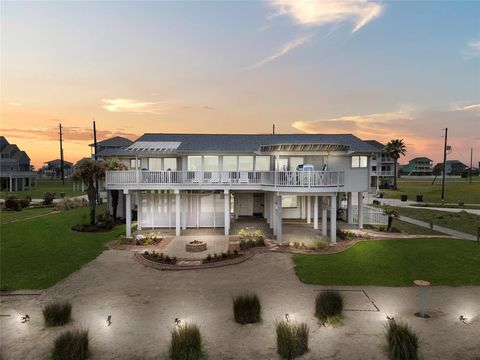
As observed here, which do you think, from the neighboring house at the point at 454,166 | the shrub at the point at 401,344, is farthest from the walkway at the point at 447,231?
the neighboring house at the point at 454,166

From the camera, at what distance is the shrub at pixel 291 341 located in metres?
8.64

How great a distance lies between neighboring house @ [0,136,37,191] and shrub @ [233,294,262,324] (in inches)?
2771

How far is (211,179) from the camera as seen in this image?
24125 mm

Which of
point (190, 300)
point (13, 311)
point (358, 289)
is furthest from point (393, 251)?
point (13, 311)

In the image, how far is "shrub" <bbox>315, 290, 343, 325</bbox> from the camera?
1057cm

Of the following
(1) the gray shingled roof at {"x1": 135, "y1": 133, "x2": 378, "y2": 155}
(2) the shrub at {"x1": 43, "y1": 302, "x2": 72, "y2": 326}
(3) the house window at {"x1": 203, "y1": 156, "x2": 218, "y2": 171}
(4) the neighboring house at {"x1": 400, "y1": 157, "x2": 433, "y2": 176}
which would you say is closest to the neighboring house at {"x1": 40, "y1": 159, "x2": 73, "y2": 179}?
(1) the gray shingled roof at {"x1": 135, "y1": 133, "x2": 378, "y2": 155}

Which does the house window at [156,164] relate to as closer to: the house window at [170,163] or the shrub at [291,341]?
the house window at [170,163]

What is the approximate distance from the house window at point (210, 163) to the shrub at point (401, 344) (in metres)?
18.8

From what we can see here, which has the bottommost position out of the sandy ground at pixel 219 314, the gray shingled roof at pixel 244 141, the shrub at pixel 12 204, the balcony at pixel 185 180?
the sandy ground at pixel 219 314

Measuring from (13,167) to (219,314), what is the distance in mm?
75902

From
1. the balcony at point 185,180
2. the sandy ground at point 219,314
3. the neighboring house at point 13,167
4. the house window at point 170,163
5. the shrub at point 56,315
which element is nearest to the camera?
the sandy ground at point 219,314

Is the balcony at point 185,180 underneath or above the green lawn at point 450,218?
above

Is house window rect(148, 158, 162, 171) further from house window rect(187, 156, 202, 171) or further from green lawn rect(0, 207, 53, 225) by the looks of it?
green lawn rect(0, 207, 53, 225)

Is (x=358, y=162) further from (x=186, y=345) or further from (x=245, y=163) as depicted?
(x=186, y=345)
